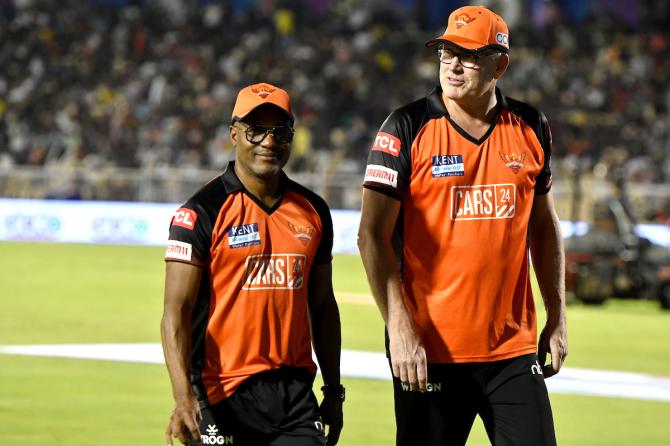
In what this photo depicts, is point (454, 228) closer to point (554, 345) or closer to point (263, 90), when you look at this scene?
point (554, 345)

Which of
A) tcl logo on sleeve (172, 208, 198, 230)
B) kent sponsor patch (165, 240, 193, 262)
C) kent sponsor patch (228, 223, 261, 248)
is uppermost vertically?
tcl logo on sleeve (172, 208, 198, 230)

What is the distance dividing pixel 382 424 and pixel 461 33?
5.03m

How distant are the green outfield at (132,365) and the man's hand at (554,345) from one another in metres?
3.56

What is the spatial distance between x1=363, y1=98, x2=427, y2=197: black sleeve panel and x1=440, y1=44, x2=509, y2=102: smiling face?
0.60ft

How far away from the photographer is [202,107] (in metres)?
34.5

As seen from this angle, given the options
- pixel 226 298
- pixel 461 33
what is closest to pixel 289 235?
pixel 226 298

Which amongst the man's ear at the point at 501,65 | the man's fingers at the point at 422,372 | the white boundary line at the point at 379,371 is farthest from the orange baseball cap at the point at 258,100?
the white boundary line at the point at 379,371

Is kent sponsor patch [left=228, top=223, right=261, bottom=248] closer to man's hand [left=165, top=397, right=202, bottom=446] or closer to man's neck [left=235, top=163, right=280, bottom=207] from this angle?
man's neck [left=235, top=163, right=280, bottom=207]

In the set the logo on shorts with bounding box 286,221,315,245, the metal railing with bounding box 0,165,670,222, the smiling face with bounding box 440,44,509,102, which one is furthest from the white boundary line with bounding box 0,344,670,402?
the metal railing with bounding box 0,165,670,222

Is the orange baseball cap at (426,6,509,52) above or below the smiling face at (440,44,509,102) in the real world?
above

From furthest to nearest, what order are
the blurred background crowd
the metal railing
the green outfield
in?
the blurred background crowd → the metal railing → the green outfield

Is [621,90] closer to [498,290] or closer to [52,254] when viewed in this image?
[52,254]

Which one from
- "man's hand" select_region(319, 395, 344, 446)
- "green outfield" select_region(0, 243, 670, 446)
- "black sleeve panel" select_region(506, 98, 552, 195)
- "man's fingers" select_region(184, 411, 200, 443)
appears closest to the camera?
"man's fingers" select_region(184, 411, 200, 443)

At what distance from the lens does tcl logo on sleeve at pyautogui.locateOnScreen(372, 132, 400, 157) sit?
5.37 m
